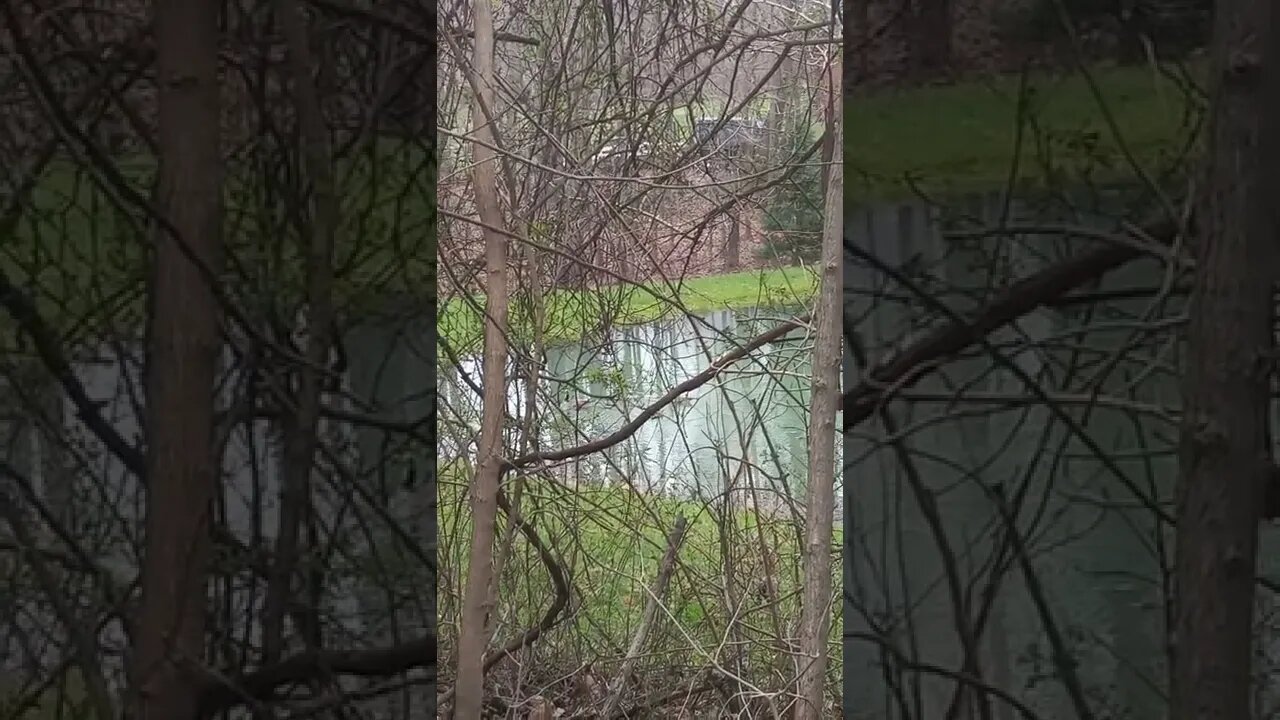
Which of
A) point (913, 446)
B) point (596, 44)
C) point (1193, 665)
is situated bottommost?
point (1193, 665)

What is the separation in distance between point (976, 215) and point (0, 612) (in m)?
0.86

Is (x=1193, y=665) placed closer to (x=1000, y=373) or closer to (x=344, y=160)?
(x=1000, y=373)

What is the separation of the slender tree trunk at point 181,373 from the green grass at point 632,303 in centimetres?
96

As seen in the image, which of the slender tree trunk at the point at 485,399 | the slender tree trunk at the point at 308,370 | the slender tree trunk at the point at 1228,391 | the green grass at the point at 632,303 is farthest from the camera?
the green grass at the point at 632,303

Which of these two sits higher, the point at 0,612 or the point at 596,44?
the point at 596,44

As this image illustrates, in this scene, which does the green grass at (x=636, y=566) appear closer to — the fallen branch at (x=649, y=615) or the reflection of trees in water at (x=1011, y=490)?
the fallen branch at (x=649, y=615)

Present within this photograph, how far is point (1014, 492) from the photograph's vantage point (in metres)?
0.86

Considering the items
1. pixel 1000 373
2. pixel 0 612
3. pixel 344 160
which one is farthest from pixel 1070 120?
pixel 0 612

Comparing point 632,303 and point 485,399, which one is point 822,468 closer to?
point 632,303

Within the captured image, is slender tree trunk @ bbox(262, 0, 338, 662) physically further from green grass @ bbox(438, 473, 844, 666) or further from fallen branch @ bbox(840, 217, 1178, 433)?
green grass @ bbox(438, 473, 844, 666)

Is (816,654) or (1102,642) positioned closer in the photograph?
(1102,642)

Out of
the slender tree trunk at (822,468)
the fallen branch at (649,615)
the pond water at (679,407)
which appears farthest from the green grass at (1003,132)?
the fallen branch at (649,615)

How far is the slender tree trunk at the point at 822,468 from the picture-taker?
5.76 feet

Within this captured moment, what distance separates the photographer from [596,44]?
1.86m
